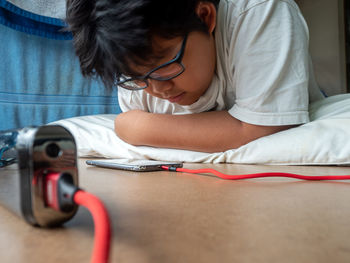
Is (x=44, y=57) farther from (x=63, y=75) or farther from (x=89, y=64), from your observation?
(x=89, y=64)

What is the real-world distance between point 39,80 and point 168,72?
1.04m

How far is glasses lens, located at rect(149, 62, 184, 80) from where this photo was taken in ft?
2.09

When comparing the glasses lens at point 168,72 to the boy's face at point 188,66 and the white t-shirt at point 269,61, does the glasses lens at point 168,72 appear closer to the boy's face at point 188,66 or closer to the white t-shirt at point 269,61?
the boy's face at point 188,66

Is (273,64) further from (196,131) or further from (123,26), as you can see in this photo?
(123,26)

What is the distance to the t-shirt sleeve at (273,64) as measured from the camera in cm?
68

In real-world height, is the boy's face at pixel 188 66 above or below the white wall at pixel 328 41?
below

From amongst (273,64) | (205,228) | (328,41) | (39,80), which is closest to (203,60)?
(273,64)

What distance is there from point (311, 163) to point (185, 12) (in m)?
0.42

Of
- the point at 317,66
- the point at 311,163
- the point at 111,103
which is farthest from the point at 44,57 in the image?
the point at 317,66

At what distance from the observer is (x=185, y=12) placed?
0.62 metres

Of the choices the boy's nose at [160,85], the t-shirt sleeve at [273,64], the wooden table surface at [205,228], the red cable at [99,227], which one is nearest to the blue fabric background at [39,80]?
the boy's nose at [160,85]

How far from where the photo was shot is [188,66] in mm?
665

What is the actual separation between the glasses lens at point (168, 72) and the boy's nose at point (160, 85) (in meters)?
0.02

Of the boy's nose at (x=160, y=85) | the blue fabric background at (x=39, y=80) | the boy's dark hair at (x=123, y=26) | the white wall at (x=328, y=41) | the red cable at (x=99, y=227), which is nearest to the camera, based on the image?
the red cable at (x=99, y=227)
